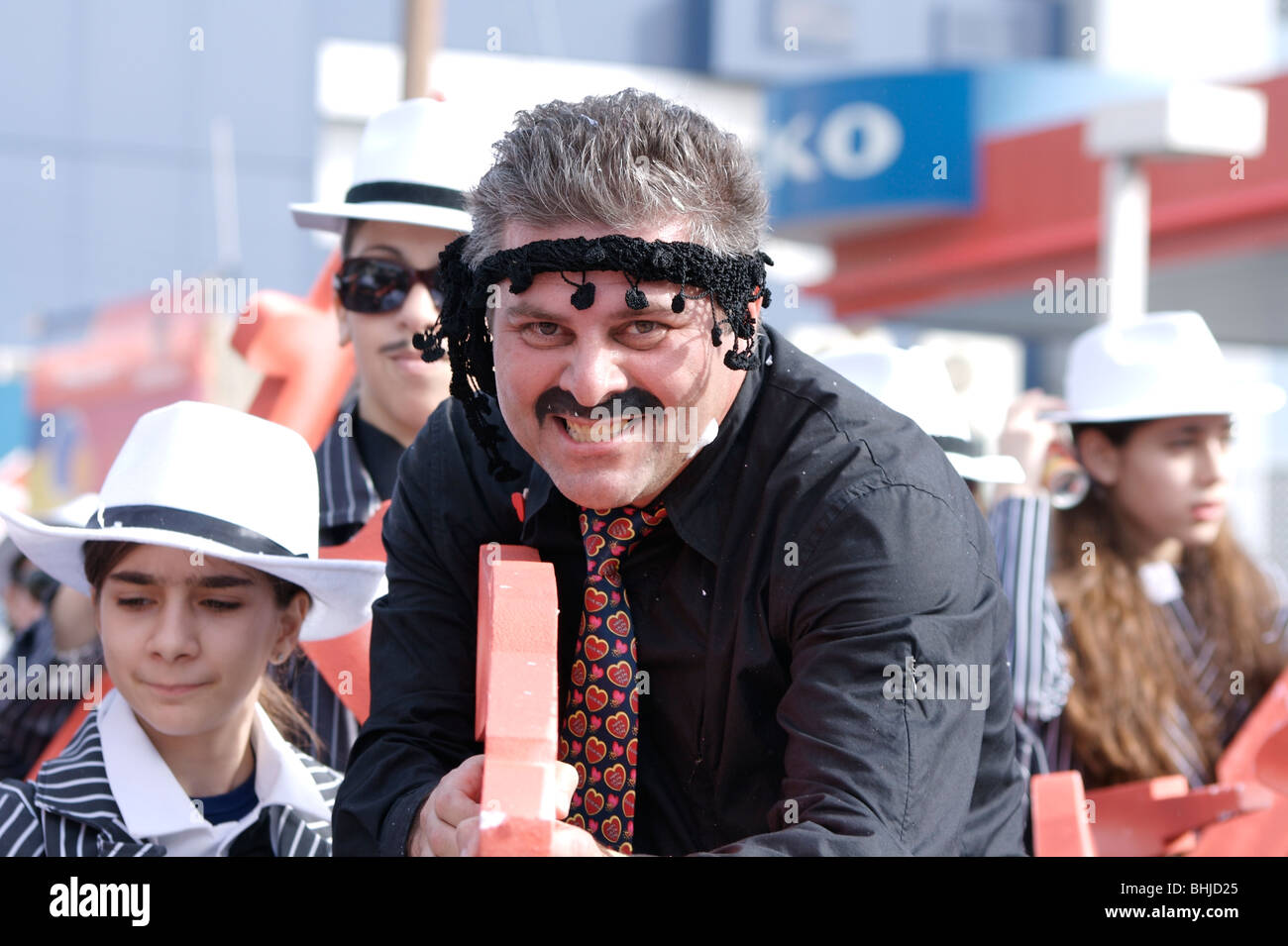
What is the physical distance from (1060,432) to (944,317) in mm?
10958

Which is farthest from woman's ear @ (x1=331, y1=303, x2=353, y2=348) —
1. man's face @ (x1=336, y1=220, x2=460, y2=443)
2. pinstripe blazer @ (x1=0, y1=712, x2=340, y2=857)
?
pinstripe blazer @ (x1=0, y1=712, x2=340, y2=857)

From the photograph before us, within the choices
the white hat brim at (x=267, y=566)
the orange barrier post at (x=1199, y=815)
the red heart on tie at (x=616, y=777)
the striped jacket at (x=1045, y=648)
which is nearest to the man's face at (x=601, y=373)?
the red heart on tie at (x=616, y=777)

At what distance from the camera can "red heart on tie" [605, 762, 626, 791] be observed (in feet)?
7.89

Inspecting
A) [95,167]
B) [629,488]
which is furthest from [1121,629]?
[95,167]

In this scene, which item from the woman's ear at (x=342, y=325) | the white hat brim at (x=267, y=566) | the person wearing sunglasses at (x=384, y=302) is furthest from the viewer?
the woman's ear at (x=342, y=325)

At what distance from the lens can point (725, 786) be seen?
2.37 metres

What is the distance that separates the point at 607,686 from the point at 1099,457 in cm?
227

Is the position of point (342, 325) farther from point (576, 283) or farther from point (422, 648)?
point (576, 283)

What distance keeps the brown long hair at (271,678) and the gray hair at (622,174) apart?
0.95 m

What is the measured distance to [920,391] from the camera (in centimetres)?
352

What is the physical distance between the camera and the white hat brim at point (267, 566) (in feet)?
9.10

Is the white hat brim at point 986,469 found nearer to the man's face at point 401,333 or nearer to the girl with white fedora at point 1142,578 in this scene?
the girl with white fedora at point 1142,578

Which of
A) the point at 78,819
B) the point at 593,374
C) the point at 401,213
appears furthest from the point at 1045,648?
the point at 78,819

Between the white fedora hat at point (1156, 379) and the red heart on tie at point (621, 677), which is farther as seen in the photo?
the white fedora hat at point (1156, 379)
